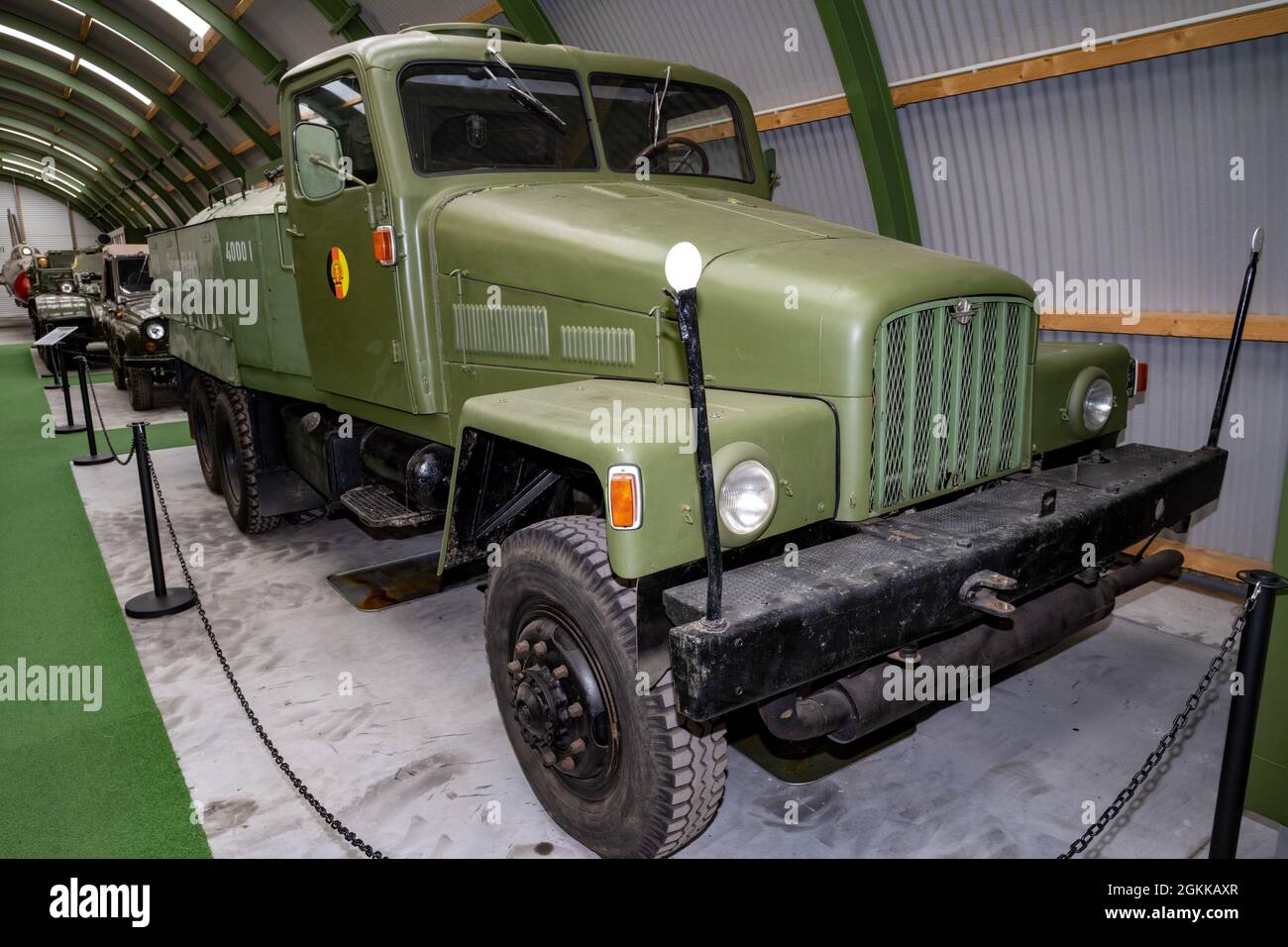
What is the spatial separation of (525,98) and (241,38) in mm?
11616

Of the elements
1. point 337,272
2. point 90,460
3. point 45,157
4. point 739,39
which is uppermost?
point 45,157

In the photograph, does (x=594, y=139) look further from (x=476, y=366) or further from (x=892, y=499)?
(x=892, y=499)

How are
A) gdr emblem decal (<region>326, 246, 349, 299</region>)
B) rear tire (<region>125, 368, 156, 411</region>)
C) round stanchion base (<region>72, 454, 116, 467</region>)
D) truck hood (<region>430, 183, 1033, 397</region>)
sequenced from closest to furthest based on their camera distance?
truck hood (<region>430, 183, 1033, 397</region>) → gdr emblem decal (<region>326, 246, 349, 299</region>) → round stanchion base (<region>72, 454, 116, 467</region>) → rear tire (<region>125, 368, 156, 411</region>)

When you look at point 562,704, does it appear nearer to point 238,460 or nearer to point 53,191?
point 238,460

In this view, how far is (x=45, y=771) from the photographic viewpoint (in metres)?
3.15

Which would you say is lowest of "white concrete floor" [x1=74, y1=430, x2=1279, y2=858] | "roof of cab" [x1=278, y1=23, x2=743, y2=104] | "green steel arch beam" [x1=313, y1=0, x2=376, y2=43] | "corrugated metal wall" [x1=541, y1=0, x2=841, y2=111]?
"white concrete floor" [x1=74, y1=430, x2=1279, y2=858]

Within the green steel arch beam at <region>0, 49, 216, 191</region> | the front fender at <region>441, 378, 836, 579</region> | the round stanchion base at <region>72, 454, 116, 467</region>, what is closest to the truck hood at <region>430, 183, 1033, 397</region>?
the front fender at <region>441, 378, 836, 579</region>

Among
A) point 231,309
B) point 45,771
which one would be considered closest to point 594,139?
point 231,309

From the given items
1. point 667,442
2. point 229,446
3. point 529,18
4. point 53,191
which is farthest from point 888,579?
point 53,191

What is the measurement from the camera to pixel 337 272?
3928 mm

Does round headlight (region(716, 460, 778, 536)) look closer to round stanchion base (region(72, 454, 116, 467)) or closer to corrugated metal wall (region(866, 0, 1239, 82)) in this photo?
corrugated metal wall (region(866, 0, 1239, 82))

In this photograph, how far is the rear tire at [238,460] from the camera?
536 cm

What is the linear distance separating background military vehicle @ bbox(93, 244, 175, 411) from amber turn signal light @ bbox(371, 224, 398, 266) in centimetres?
625

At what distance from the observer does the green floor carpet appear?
110 inches
